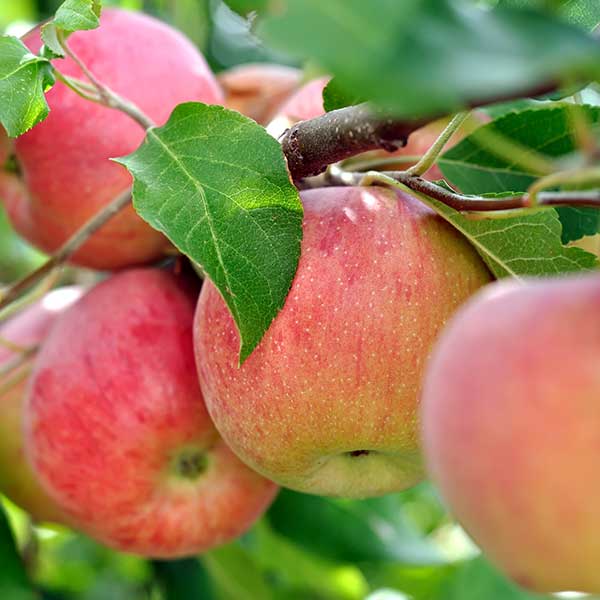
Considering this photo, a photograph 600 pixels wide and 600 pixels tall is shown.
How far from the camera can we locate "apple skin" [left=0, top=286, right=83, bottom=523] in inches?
53.2

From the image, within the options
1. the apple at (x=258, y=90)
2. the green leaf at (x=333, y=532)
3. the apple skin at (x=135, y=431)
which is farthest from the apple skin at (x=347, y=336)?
the green leaf at (x=333, y=532)

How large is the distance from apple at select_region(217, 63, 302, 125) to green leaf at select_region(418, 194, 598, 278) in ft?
1.87

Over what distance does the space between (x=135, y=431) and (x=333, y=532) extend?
1.85 feet

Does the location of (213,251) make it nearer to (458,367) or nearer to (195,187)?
(195,187)

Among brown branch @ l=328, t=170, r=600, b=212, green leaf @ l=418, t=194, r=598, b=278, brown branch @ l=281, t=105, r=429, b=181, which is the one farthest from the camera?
green leaf @ l=418, t=194, r=598, b=278

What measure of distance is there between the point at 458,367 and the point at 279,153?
38cm

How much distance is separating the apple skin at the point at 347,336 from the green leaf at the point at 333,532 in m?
0.66

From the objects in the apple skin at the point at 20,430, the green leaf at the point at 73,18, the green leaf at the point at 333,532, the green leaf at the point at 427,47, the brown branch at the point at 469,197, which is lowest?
the green leaf at the point at 333,532

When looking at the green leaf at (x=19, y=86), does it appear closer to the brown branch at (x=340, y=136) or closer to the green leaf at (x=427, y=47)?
the brown branch at (x=340, y=136)

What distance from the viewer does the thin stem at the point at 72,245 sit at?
1078 millimetres

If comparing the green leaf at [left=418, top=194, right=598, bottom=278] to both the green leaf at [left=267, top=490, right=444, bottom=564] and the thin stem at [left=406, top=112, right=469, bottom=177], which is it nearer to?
the thin stem at [left=406, top=112, right=469, bottom=177]

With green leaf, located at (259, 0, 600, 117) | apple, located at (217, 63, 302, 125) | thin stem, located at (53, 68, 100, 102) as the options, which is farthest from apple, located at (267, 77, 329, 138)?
green leaf, located at (259, 0, 600, 117)

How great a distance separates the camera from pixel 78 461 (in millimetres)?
1062

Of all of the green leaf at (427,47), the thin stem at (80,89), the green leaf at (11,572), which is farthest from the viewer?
the green leaf at (11,572)
